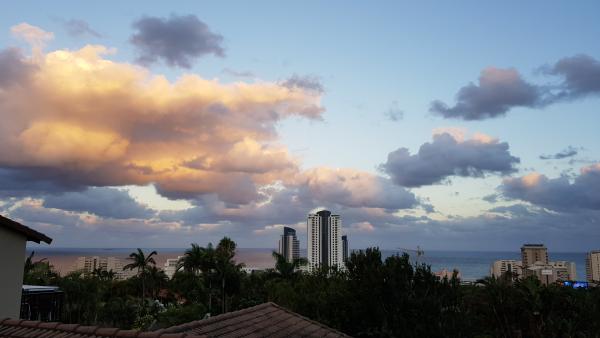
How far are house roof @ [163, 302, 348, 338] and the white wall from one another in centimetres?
857

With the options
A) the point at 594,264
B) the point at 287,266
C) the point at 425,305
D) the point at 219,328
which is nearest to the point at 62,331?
the point at 219,328

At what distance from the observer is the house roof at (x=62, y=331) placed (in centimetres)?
889

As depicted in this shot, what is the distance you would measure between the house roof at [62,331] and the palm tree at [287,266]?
150 feet

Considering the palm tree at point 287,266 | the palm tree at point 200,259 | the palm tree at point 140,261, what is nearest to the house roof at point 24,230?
the palm tree at point 200,259

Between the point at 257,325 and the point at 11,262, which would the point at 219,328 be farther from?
the point at 11,262

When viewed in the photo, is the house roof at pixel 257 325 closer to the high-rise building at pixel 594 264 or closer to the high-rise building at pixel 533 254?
the high-rise building at pixel 533 254

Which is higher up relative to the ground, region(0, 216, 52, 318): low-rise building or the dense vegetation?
region(0, 216, 52, 318): low-rise building

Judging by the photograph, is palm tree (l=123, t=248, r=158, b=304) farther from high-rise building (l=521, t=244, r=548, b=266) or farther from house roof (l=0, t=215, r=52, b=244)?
high-rise building (l=521, t=244, r=548, b=266)

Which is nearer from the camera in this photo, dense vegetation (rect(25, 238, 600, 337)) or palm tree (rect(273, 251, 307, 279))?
→ dense vegetation (rect(25, 238, 600, 337))

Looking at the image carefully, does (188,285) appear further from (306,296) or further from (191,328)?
(191,328)

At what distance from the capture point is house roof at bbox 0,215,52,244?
16.4 m

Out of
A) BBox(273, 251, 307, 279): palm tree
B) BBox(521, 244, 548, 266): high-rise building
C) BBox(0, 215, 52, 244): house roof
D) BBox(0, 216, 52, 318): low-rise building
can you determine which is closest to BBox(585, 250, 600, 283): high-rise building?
BBox(521, 244, 548, 266): high-rise building

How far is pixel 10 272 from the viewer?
16.8 meters

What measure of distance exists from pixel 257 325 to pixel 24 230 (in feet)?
31.7
